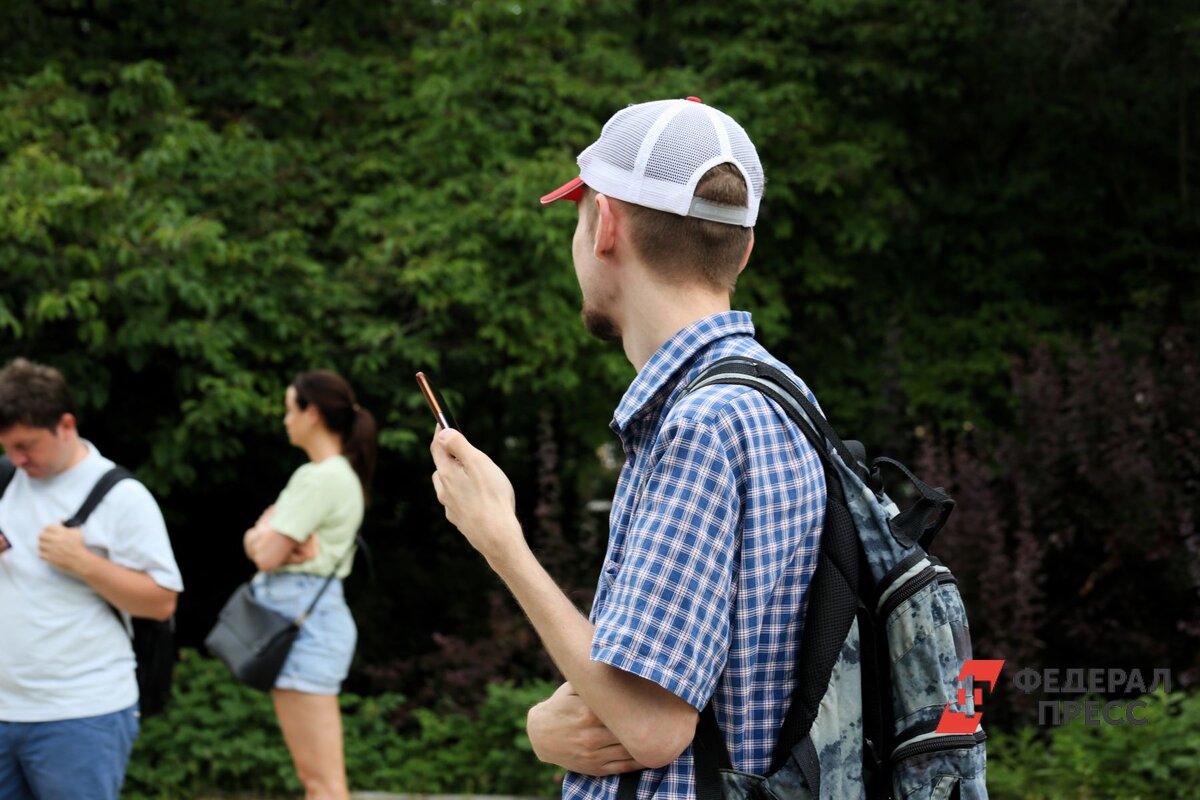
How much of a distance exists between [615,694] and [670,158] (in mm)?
688

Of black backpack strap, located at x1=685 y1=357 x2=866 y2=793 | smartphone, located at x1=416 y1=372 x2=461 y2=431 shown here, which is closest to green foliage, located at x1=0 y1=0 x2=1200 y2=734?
smartphone, located at x1=416 y1=372 x2=461 y2=431

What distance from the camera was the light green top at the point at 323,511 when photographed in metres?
5.10

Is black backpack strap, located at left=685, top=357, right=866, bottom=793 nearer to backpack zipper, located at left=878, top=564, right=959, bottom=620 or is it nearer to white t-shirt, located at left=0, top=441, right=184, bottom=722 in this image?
backpack zipper, located at left=878, top=564, right=959, bottom=620

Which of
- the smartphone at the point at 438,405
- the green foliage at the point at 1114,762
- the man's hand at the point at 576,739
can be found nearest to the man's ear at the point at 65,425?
the smartphone at the point at 438,405

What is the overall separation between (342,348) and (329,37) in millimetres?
2947

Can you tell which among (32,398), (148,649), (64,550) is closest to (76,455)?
(32,398)

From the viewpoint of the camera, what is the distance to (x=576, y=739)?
65.6 inches

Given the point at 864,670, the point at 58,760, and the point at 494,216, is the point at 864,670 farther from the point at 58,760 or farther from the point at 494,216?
the point at 494,216

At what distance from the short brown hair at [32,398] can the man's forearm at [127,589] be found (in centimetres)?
44

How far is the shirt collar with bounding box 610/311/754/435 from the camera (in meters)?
1.72

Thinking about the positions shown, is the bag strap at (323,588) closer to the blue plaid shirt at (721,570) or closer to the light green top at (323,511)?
the light green top at (323,511)

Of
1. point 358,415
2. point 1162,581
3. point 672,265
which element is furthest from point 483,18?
point 672,265

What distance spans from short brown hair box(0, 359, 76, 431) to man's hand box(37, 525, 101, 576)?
1.04 ft

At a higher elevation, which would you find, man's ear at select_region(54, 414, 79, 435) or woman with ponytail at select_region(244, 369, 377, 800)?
man's ear at select_region(54, 414, 79, 435)
